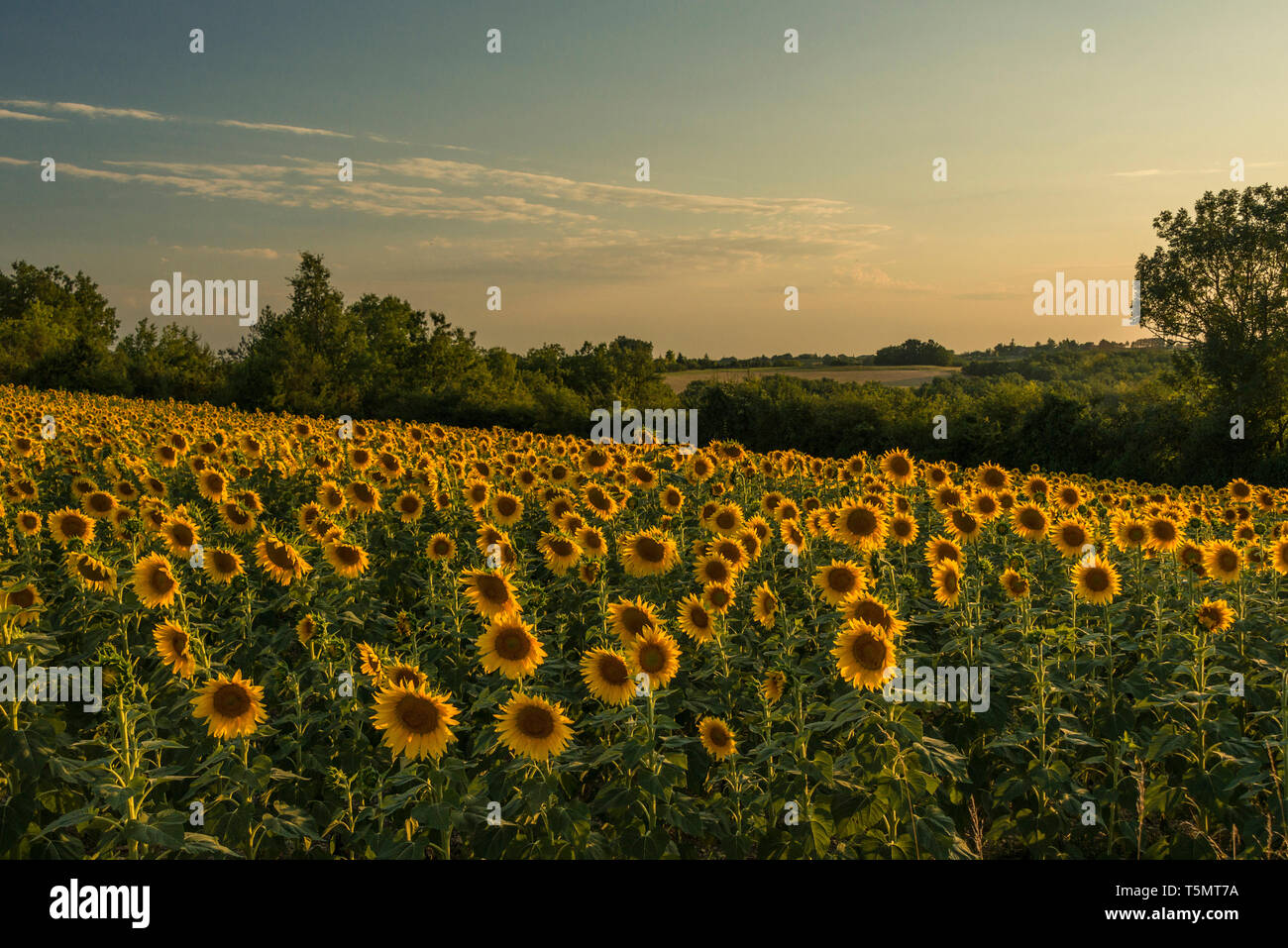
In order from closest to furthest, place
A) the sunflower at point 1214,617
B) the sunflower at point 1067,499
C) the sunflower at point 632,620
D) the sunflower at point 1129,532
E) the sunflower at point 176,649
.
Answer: the sunflower at point 632,620, the sunflower at point 176,649, the sunflower at point 1214,617, the sunflower at point 1129,532, the sunflower at point 1067,499

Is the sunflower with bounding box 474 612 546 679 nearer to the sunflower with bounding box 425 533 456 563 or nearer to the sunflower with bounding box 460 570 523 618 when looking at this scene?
the sunflower with bounding box 460 570 523 618

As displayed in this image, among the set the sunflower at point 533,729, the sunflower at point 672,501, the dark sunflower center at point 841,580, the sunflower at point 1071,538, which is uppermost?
the sunflower at point 672,501

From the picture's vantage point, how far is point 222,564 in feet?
20.4

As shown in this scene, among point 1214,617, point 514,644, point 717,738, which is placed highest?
point 514,644

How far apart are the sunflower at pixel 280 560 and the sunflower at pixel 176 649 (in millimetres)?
1043

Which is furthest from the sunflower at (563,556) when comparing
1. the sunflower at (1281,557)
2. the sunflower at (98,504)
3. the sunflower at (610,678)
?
the sunflower at (1281,557)

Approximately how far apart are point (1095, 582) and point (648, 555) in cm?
317

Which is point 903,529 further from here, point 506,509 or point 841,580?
point 506,509

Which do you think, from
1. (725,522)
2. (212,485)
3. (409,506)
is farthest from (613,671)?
(212,485)

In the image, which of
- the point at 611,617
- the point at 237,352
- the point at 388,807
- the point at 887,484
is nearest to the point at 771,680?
the point at 611,617

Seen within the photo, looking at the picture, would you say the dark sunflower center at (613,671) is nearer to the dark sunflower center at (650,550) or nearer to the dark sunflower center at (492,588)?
the dark sunflower center at (492,588)

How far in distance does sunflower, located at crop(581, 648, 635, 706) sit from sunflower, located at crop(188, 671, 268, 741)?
162 cm

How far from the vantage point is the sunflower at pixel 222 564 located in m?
6.18

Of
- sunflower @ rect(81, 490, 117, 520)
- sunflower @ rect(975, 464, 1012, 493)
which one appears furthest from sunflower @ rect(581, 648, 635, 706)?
sunflower @ rect(975, 464, 1012, 493)
